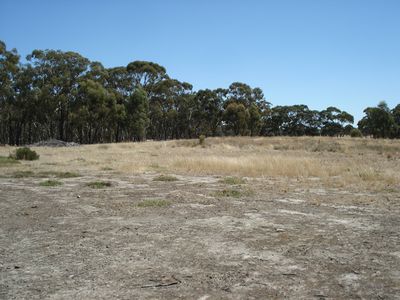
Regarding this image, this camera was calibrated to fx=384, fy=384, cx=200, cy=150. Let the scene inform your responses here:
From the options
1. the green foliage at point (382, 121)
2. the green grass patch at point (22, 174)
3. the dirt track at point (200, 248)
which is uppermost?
the green foliage at point (382, 121)

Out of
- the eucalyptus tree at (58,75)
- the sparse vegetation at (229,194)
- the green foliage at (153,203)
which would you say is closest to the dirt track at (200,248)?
the green foliage at (153,203)

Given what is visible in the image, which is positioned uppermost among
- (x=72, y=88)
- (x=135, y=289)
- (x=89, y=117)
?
(x=72, y=88)

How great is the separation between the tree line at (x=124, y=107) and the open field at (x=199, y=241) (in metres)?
43.0

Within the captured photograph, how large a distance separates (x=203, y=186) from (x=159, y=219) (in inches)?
209

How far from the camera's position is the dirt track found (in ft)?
13.3

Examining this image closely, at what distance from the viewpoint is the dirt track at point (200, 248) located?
4051 mm

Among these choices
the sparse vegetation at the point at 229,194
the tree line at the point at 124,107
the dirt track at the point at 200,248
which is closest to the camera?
the dirt track at the point at 200,248

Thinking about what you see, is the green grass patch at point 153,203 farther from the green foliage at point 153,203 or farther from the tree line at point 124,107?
the tree line at point 124,107

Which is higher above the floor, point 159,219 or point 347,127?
point 347,127

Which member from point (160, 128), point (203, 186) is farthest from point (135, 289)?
point (160, 128)

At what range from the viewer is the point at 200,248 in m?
5.54

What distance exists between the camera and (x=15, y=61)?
5112 centimetres

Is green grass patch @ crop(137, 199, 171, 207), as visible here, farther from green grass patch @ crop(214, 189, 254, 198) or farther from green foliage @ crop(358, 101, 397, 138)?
green foliage @ crop(358, 101, 397, 138)

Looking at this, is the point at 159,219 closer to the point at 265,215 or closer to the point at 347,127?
the point at 265,215
